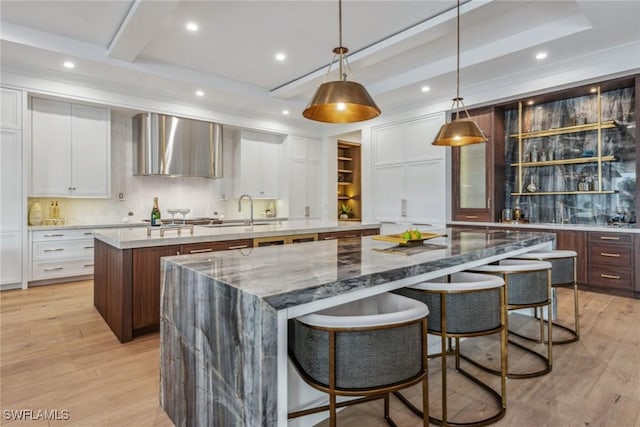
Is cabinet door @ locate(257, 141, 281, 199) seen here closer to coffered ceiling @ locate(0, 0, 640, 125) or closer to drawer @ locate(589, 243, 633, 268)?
coffered ceiling @ locate(0, 0, 640, 125)

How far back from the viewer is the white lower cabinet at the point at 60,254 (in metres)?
4.54

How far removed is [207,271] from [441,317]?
1062 mm

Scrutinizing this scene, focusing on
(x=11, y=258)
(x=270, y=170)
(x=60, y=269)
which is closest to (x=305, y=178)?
(x=270, y=170)

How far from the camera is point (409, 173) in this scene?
6113 mm

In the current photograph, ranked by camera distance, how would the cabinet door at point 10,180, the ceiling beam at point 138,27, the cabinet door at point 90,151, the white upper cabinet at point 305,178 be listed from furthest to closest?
1. the white upper cabinet at point 305,178
2. the cabinet door at point 90,151
3. the cabinet door at point 10,180
4. the ceiling beam at point 138,27

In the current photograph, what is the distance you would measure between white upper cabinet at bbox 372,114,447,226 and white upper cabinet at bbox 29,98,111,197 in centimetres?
450

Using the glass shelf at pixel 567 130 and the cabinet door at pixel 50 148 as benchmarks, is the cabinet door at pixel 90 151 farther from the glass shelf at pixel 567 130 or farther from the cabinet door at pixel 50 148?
the glass shelf at pixel 567 130

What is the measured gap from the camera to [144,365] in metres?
2.32

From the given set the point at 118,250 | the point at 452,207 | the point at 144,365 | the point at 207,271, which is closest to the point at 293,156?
the point at 452,207

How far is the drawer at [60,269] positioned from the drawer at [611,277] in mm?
6568

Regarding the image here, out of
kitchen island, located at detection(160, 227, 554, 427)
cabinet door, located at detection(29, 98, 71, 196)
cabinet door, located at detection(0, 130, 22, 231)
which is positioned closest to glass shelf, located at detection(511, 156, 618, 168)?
kitchen island, located at detection(160, 227, 554, 427)

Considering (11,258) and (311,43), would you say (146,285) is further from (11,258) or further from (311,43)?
(311,43)

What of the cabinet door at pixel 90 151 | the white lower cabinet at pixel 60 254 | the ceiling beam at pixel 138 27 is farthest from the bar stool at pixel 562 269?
the cabinet door at pixel 90 151

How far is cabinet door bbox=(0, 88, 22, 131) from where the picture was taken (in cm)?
426
